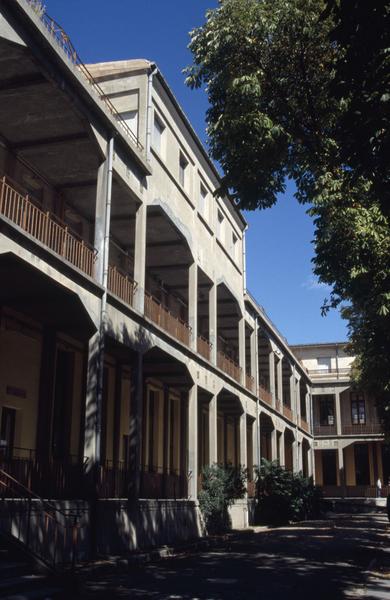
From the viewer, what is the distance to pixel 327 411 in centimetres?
5250

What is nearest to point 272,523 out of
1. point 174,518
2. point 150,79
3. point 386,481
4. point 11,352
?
point 174,518

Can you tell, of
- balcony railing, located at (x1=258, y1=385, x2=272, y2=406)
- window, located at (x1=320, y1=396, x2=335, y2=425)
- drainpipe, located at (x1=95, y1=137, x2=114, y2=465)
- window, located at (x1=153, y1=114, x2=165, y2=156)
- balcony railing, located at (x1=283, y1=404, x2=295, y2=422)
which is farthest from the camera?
window, located at (x1=320, y1=396, x2=335, y2=425)

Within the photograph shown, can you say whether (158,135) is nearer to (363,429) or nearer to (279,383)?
(279,383)

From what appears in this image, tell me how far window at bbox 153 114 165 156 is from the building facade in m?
0.05

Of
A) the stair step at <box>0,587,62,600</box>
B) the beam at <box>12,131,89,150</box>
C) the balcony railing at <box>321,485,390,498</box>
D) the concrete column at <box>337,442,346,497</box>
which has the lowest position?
the stair step at <box>0,587,62,600</box>

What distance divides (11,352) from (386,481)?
40.3 meters

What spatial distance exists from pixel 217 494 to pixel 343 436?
98.2ft

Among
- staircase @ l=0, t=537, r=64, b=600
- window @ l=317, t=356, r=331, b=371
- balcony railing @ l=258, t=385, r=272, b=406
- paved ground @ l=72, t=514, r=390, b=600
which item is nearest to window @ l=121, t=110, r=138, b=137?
paved ground @ l=72, t=514, r=390, b=600

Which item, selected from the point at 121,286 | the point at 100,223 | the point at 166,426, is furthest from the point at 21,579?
the point at 166,426

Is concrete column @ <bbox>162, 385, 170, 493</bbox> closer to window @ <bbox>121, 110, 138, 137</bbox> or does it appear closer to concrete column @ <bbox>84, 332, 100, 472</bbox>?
window @ <bbox>121, 110, 138, 137</bbox>

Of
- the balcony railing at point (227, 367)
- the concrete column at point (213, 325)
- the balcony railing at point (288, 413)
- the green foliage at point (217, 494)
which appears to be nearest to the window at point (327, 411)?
the balcony railing at point (288, 413)

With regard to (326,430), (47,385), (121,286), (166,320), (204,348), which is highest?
(121,286)

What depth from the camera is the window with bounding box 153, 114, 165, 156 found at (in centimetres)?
2053

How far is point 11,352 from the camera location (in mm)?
15805
